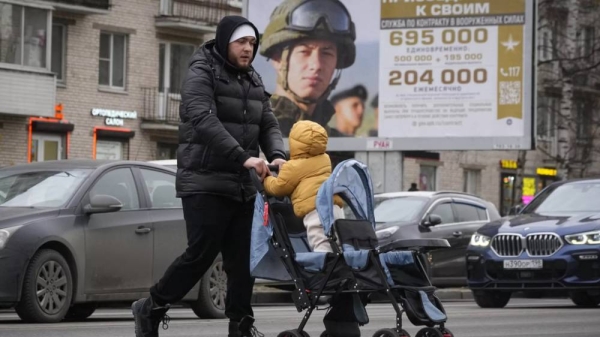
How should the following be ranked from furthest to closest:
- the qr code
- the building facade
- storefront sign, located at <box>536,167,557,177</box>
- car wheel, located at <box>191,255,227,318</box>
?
storefront sign, located at <box>536,167,557,177</box>
the building facade
the qr code
car wheel, located at <box>191,255,227,318</box>

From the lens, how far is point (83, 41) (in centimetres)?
4322

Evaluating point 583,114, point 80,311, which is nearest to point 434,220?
point 80,311

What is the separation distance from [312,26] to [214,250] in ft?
82.2

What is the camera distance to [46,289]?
13.2 meters

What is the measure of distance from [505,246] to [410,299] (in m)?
9.66

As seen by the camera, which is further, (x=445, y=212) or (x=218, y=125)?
(x=445, y=212)

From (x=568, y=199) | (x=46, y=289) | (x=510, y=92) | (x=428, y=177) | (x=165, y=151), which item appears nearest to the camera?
(x=46, y=289)

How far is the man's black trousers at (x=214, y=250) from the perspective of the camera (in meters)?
8.77

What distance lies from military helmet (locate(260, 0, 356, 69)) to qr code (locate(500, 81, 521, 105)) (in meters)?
3.31

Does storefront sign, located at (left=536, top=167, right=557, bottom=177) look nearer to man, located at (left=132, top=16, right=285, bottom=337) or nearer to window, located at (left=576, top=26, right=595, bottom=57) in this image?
window, located at (left=576, top=26, right=595, bottom=57)

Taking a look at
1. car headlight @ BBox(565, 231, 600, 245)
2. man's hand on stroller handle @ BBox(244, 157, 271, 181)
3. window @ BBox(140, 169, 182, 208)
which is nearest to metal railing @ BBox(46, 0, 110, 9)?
car headlight @ BBox(565, 231, 600, 245)

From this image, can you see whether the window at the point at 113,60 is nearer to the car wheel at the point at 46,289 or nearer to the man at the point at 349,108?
the man at the point at 349,108

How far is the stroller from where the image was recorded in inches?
341

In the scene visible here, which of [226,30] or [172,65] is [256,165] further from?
[172,65]
